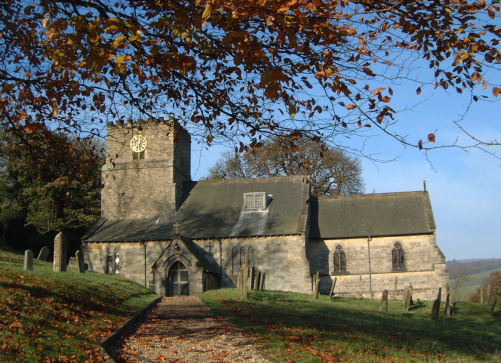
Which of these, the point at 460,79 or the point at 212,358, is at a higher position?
the point at 460,79

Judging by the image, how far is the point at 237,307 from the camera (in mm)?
17531

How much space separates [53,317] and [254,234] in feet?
77.3

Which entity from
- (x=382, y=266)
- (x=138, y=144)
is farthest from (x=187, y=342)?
(x=138, y=144)

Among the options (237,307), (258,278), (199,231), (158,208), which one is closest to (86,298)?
(237,307)

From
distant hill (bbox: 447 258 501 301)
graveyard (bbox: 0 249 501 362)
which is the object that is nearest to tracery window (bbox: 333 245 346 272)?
distant hill (bbox: 447 258 501 301)

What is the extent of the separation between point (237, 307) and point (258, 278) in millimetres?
10641

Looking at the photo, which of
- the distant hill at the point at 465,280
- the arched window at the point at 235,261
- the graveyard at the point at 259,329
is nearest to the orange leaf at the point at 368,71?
the graveyard at the point at 259,329

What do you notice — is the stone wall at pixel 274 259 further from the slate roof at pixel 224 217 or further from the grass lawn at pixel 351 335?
the grass lawn at pixel 351 335

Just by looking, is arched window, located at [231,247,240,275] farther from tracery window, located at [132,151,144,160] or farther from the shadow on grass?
the shadow on grass

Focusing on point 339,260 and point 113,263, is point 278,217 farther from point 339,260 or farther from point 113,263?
point 113,263

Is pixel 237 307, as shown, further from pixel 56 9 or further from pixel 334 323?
pixel 56 9

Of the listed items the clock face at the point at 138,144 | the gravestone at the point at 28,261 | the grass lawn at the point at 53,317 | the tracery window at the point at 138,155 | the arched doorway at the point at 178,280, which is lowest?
the arched doorway at the point at 178,280

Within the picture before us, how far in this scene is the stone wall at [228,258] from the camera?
33.4 m

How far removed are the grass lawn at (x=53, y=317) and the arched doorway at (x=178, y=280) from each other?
14.7 m
